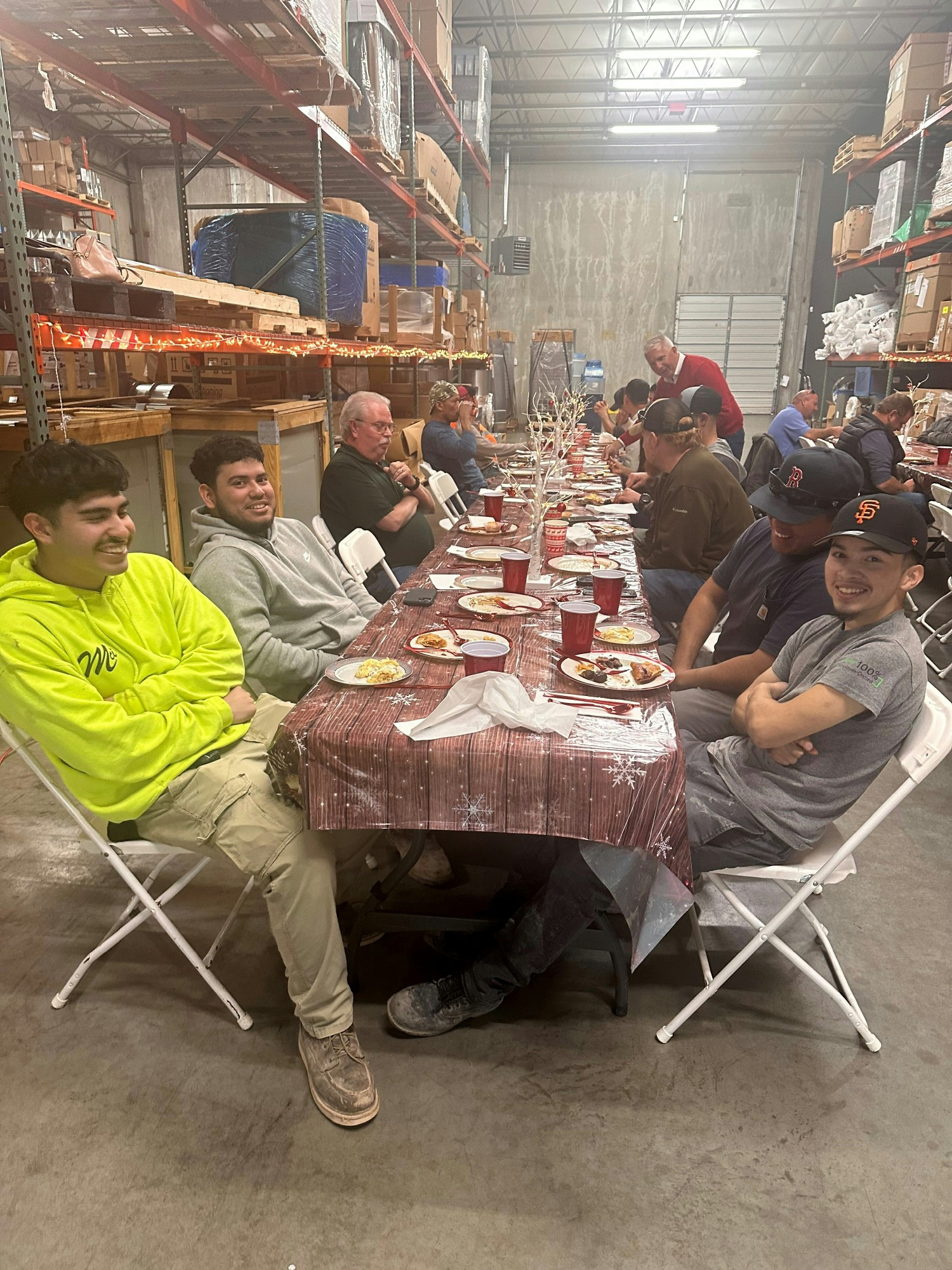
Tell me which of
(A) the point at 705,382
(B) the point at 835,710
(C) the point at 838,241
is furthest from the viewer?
(C) the point at 838,241

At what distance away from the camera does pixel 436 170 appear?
7641 mm

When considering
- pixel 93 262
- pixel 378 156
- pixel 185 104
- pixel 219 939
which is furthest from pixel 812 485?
pixel 378 156

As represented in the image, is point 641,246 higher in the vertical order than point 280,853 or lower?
higher

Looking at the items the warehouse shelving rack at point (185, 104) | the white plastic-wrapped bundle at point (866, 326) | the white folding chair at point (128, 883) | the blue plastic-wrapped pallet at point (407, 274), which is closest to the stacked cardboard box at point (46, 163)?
the blue plastic-wrapped pallet at point (407, 274)

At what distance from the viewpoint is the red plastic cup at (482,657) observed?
196cm

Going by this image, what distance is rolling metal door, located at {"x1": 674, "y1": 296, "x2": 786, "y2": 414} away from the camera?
14836 millimetres

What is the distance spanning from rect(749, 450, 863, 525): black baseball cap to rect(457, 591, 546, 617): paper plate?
750 millimetres

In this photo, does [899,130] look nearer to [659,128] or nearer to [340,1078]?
[659,128]

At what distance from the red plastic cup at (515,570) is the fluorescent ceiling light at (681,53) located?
9.87 m

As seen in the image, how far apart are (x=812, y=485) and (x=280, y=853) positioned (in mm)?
1772

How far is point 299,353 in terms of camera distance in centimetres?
433

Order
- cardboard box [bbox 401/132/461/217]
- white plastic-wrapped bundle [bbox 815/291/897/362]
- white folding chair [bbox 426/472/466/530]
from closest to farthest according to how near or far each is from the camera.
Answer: white folding chair [bbox 426/472/466/530] → cardboard box [bbox 401/132/461/217] → white plastic-wrapped bundle [bbox 815/291/897/362]

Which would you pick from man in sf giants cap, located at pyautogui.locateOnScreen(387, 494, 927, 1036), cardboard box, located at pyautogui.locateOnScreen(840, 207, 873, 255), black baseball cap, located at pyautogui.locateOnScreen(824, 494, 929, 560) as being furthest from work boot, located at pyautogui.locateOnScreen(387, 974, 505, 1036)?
cardboard box, located at pyautogui.locateOnScreen(840, 207, 873, 255)

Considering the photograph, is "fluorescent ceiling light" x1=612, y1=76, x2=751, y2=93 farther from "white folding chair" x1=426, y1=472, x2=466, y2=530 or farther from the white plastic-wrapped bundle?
"white folding chair" x1=426, y1=472, x2=466, y2=530
